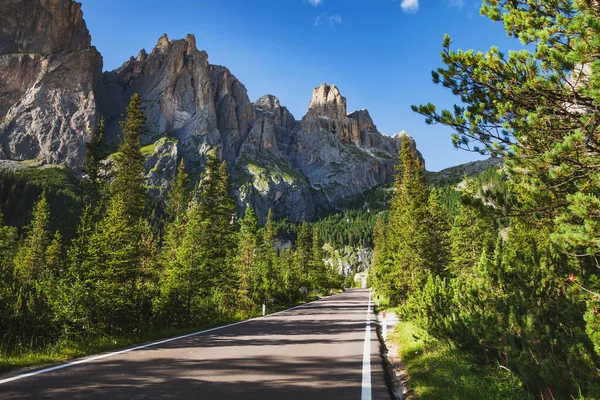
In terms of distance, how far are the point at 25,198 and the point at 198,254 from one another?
4952 inches

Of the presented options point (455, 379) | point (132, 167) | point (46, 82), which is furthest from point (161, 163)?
point (455, 379)

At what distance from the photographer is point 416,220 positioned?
22.7 meters

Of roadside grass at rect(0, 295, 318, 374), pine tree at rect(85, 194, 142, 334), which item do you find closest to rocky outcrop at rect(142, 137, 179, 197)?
pine tree at rect(85, 194, 142, 334)

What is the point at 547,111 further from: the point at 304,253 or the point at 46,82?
the point at 46,82

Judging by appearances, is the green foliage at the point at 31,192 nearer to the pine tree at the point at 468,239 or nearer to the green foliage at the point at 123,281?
the green foliage at the point at 123,281

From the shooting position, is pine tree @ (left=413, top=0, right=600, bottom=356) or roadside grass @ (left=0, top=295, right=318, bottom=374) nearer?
pine tree @ (left=413, top=0, right=600, bottom=356)

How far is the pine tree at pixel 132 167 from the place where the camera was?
75.1 feet

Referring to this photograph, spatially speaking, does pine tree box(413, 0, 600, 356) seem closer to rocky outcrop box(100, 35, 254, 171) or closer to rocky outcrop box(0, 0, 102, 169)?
rocky outcrop box(0, 0, 102, 169)

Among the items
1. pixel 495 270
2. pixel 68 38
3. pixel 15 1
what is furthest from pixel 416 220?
pixel 15 1

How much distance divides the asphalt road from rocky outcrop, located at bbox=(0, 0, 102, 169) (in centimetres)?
17176

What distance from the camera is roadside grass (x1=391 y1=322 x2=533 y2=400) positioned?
187 inches

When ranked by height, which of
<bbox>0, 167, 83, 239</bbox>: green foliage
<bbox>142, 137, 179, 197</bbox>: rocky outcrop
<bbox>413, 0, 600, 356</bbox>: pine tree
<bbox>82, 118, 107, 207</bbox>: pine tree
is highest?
<bbox>142, 137, 179, 197</bbox>: rocky outcrop

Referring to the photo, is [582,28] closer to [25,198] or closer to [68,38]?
[25,198]

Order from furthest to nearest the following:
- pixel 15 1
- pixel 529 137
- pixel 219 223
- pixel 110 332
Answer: pixel 15 1, pixel 219 223, pixel 110 332, pixel 529 137
